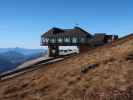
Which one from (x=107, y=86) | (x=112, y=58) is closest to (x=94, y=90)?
(x=107, y=86)

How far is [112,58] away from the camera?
56.7 feet

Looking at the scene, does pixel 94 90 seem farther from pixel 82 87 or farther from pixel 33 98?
pixel 33 98

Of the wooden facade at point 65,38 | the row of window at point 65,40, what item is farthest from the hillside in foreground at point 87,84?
the row of window at point 65,40

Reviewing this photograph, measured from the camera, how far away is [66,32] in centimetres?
9781

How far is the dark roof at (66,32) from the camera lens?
94250 mm

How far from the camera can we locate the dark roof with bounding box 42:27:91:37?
9425 centimetres

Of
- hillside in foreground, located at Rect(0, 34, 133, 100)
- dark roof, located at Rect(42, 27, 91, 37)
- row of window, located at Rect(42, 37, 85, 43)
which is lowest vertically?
hillside in foreground, located at Rect(0, 34, 133, 100)

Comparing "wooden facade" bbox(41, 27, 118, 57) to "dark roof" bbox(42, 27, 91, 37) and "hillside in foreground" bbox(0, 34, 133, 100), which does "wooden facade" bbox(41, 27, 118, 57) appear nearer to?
"dark roof" bbox(42, 27, 91, 37)

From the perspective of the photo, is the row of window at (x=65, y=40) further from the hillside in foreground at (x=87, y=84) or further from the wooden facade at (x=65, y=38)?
the hillside in foreground at (x=87, y=84)

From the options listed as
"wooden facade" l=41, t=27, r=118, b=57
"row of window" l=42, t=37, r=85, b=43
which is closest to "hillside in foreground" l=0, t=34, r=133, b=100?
"wooden facade" l=41, t=27, r=118, b=57

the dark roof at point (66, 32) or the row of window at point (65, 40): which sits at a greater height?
the dark roof at point (66, 32)

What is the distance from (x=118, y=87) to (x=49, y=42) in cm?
8489

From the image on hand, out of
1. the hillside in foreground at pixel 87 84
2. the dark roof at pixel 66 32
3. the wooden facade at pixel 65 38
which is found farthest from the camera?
the dark roof at pixel 66 32

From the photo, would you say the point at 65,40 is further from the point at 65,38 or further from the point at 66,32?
the point at 66,32
